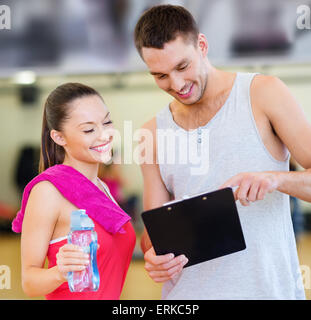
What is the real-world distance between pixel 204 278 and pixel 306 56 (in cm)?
178

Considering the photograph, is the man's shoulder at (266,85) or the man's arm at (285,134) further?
the man's shoulder at (266,85)

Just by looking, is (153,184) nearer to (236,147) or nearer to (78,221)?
(236,147)

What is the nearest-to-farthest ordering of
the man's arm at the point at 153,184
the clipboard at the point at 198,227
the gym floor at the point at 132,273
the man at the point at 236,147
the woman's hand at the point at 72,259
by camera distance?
the woman's hand at the point at 72,259
the clipboard at the point at 198,227
the man at the point at 236,147
the man's arm at the point at 153,184
the gym floor at the point at 132,273

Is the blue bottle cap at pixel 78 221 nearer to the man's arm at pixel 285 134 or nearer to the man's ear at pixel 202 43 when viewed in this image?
the man's arm at pixel 285 134

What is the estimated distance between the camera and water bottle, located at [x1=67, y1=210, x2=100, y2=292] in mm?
1027

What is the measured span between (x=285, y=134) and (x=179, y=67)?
32cm

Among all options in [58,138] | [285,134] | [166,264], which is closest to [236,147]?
[285,134]

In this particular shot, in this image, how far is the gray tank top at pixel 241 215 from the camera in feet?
4.12

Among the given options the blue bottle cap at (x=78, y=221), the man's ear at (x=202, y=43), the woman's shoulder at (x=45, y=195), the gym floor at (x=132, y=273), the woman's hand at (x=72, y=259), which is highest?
the man's ear at (x=202, y=43)

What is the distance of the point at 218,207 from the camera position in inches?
43.9

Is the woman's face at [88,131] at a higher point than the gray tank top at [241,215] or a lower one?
higher

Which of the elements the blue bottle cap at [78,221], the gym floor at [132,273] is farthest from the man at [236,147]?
the gym floor at [132,273]

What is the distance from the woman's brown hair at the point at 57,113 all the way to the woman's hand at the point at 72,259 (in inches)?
16.4

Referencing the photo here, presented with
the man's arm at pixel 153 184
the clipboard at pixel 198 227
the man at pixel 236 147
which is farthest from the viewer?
the man's arm at pixel 153 184
